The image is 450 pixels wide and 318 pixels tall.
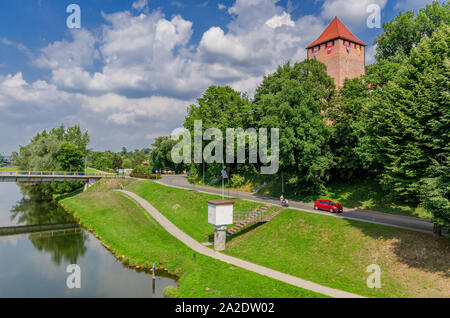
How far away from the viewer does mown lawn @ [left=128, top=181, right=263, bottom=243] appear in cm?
3339

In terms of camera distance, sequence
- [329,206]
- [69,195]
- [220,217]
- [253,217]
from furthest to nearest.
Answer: [69,195] → [329,206] → [253,217] → [220,217]

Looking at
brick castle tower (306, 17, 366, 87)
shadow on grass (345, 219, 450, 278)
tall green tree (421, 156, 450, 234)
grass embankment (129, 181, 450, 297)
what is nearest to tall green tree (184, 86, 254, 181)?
brick castle tower (306, 17, 366, 87)

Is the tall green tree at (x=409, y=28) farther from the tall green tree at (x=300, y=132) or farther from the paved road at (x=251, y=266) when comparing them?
the paved road at (x=251, y=266)

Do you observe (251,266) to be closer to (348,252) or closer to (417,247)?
(348,252)

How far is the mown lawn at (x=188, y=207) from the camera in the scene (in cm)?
3339

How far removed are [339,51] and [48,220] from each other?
60.5 metres

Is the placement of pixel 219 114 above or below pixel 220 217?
above

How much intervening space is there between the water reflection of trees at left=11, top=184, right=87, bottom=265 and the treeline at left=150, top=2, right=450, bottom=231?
84.5ft

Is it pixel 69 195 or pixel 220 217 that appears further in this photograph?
pixel 69 195

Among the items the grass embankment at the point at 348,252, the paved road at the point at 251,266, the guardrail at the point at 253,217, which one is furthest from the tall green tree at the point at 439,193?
the guardrail at the point at 253,217

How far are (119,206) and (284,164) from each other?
87.9 ft

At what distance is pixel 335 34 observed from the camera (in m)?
61.7

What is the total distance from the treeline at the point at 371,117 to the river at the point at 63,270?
19716 mm

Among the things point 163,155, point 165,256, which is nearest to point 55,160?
point 163,155
